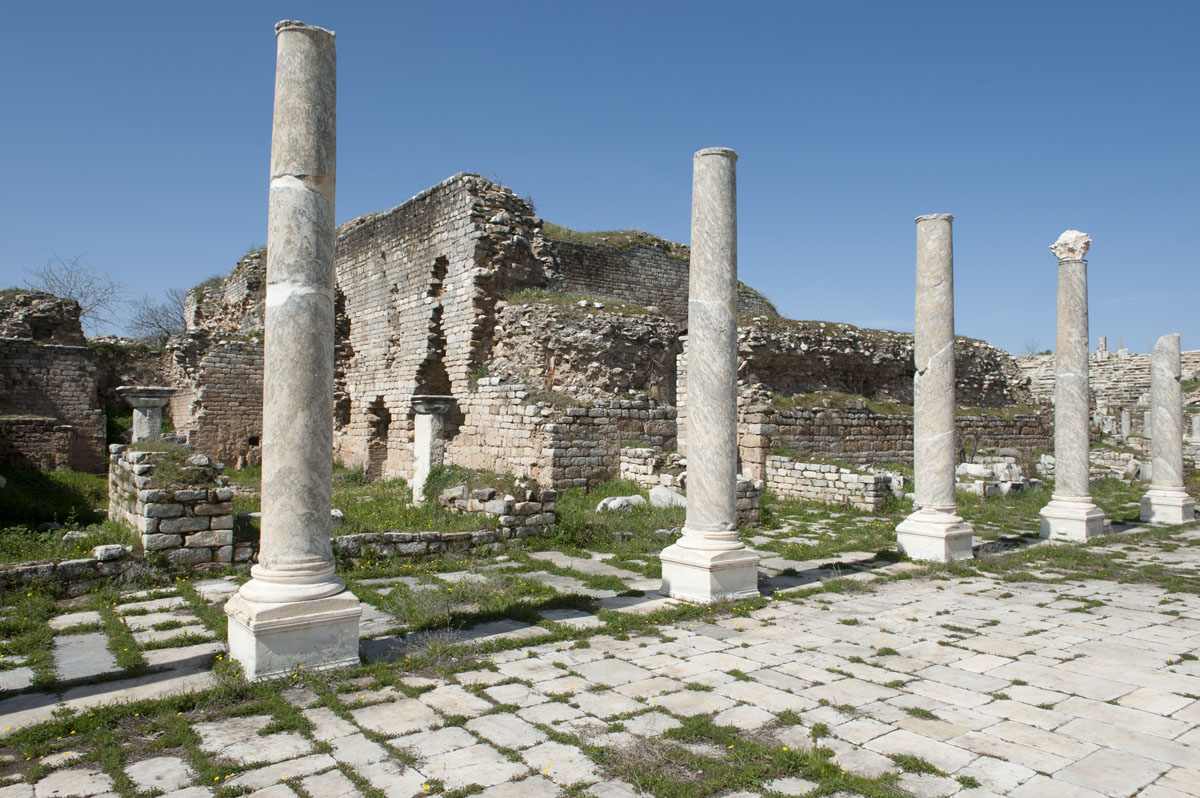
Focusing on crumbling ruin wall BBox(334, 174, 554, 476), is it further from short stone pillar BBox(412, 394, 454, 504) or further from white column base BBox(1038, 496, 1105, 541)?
white column base BBox(1038, 496, 1105, 541)

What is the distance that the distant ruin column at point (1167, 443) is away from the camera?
45.1 feet

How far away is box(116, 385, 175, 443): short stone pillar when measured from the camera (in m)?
14.5

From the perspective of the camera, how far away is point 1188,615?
7.26 metres

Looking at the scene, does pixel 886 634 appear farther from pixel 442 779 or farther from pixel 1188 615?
pixel 442 779

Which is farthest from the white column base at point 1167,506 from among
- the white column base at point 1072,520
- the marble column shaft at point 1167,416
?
the white column base at point 1072,520

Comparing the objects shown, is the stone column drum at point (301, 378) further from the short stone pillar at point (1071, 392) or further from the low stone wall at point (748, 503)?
the short stone pillar at point (1071, 392)

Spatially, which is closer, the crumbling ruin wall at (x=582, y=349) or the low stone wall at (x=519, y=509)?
the low stone wall at (x=519, y=509)

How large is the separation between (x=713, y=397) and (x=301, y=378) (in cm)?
407

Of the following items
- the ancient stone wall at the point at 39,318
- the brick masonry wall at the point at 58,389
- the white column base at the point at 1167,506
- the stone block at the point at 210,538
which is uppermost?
the ancient stone wall at the point at 39,318

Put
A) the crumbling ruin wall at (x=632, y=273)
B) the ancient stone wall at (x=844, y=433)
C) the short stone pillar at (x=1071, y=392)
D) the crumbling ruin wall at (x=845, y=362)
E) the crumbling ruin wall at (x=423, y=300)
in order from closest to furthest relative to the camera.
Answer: the short stone pillar at (x=1071, y=392), the ancient stone wall at (x=844, y=433), the crumbling ruin wall at (x=423, y=300), the crumbling ruin wall at (x=845, y=362), the crumbling ruin wall at (x=632, y=273)

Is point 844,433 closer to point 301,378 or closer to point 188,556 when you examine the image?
point 188,556

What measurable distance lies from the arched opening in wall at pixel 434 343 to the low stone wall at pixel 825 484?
337 inches

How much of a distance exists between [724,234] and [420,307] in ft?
42.8

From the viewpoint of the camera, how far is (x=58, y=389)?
21484 millimetres
